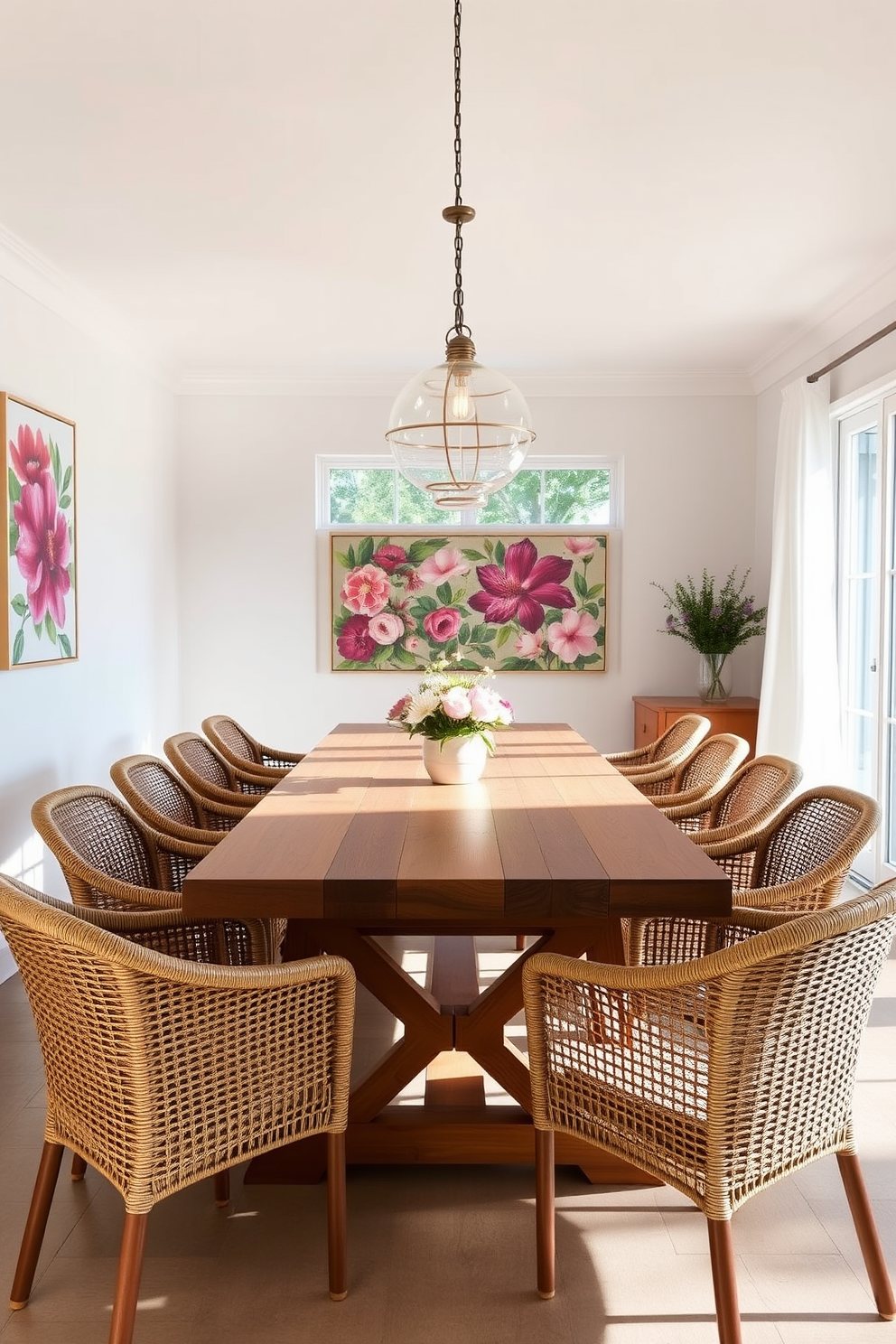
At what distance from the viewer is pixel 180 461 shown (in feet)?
20.0

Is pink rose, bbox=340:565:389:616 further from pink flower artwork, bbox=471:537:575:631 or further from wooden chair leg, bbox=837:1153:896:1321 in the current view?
wooden chair leg, bbox=837:1153:896:1321

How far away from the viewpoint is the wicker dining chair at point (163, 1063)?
165 cm

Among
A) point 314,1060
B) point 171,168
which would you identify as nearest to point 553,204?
point 171,168

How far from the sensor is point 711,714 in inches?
217

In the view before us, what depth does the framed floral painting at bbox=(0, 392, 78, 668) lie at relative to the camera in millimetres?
3746

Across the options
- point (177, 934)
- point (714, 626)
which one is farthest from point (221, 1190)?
point (714, 626)

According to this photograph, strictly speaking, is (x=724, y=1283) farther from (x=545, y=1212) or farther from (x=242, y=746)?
(x=242, y=746)

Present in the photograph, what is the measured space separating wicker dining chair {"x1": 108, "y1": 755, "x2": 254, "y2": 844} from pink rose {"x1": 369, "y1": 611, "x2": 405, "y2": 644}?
2.72m

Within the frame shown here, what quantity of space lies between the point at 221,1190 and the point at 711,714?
3.84m

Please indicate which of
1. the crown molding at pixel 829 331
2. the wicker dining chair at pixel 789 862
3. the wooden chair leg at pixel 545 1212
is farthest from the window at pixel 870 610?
the wooden chair leg at pixel 545 1212

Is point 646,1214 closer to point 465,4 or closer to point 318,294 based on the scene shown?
point 465,4

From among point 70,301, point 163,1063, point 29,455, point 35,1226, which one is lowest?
point 35,1226

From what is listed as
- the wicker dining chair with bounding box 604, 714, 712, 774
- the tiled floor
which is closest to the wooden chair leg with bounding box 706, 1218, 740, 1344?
the tiled floor

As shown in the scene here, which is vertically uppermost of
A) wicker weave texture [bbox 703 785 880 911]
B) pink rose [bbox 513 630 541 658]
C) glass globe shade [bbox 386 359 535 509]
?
glass globe shade [bbox 386 359 535 509]
